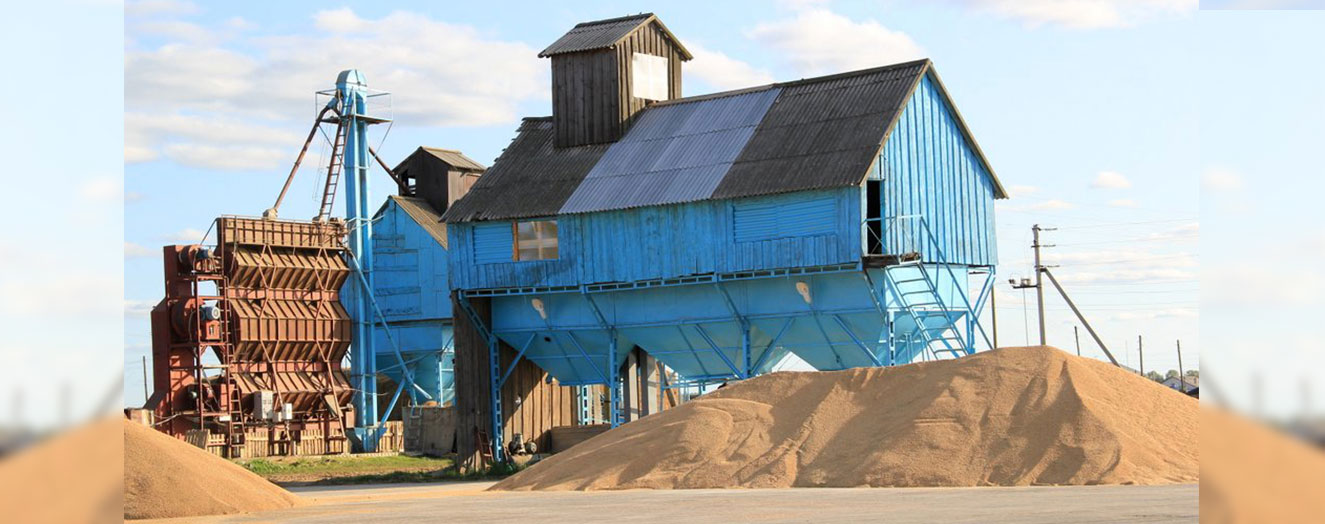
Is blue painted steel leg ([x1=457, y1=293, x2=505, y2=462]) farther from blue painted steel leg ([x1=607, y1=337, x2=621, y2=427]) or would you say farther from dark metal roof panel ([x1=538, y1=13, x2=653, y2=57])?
dark metal roof panel ([x1=538, y1=13, x2=653, y2=57])

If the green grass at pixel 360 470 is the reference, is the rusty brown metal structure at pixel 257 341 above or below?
above

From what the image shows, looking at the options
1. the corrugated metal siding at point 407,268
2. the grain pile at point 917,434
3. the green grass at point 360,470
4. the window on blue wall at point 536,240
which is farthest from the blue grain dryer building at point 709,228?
the corrugated metal siding at point 407,268

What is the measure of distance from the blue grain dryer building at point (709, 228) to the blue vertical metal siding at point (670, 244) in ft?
0.17

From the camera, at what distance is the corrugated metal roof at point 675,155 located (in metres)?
41.7

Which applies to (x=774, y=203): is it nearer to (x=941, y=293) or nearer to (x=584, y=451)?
(x=941, y=293)

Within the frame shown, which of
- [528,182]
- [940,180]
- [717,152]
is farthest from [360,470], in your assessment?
[940,180]

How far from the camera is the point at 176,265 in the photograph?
4794 cm

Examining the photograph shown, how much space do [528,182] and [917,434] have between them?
19953 millimetres

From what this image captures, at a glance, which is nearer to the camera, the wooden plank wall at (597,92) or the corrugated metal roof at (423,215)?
the wooden plank wall at (597,92)

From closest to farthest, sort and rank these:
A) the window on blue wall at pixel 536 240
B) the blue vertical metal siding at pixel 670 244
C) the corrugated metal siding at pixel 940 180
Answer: the blue vertical metal siding at pixel 670 244
the corrugated metal siding at pixel 940 180
the window on blue wall at pixel 536 240

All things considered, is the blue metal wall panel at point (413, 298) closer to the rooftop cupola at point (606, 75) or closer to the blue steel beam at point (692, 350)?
the rooftop cupola at point (606, 75)
